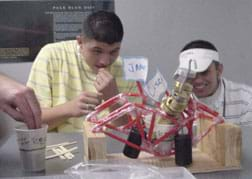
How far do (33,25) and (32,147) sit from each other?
1.64m

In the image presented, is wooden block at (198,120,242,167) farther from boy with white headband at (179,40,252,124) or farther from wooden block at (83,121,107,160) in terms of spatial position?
boy with white headband at (179,40,252,124)

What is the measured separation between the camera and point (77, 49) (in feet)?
6.49

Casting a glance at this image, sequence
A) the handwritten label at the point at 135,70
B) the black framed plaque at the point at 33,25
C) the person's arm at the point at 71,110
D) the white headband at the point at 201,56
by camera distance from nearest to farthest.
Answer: the handwritten label at the point at 135,70
the person's arm at the point at 71,110
the white headband at the point at 201,56
the black framed plaque at the point at 33,25

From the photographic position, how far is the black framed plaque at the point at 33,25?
233 centimetres

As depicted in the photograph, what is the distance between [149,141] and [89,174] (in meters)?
0.16

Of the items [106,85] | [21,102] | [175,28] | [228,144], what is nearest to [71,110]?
[106,85]

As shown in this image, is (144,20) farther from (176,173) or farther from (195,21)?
(176,173)

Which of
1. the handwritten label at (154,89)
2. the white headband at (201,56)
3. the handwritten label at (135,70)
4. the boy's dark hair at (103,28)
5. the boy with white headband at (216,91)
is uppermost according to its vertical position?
Result: the boy's dark hair at (103,28)

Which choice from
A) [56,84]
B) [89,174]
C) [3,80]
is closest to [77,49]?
[56,84]

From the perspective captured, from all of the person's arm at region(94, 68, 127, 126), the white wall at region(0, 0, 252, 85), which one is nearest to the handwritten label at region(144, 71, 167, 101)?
the person's arm at region(94, 68, 127, 126)

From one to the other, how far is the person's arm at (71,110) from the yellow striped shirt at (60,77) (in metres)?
0.13

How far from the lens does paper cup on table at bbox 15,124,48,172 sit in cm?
81

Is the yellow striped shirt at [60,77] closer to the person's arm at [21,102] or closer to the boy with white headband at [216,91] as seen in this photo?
the boy with white headband at [216,91]

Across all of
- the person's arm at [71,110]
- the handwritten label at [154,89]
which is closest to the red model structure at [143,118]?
the handwritten label at [154,89]
